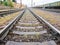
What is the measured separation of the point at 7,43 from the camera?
339 centimetres

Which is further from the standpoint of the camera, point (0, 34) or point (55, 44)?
point (0, 34)

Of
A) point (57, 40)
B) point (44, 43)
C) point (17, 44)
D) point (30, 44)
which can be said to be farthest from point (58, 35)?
point (17, 44)

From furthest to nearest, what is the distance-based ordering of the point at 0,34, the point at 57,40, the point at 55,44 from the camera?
→ the point at 0,34, the point at 57,40, the point at 55,44

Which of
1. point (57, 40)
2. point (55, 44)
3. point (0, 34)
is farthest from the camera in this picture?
point (0, 34)

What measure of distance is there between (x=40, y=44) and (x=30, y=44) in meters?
0.23

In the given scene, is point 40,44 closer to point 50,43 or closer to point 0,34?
point 50,43

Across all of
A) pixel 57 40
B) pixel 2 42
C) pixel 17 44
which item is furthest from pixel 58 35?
pixel 2 42

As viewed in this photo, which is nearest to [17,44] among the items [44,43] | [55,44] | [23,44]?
[23,44]

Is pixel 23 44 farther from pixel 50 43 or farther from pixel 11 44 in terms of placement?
pixel 50 43

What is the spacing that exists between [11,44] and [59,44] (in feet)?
3.61

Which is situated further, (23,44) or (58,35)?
(58,35)

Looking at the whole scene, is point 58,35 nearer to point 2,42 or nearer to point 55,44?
point 55,44

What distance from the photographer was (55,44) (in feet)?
10.7

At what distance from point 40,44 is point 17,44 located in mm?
531
